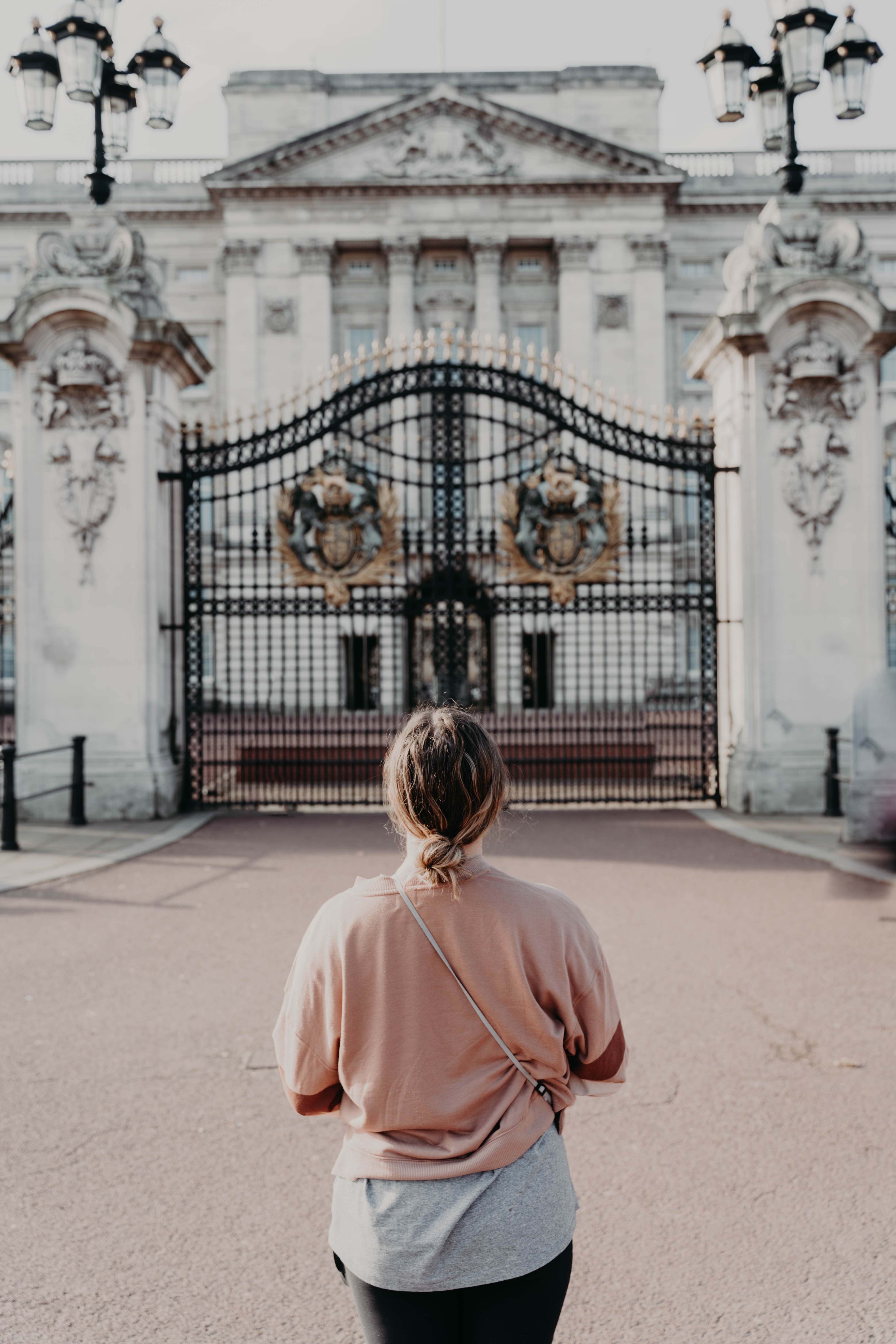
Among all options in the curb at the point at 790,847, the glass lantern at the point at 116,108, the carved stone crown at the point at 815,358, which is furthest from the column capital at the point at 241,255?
the curb at the point at 790,847

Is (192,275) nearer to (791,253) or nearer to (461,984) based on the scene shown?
(791,253)

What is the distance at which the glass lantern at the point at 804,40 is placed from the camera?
405 inches

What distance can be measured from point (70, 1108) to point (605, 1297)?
2141mm

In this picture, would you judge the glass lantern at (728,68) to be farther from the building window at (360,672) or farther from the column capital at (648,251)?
the column capital at (648,251)

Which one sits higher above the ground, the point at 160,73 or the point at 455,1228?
the point at 160,73

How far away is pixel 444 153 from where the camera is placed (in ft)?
125

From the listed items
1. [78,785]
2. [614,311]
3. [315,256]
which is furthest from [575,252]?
[78,785]

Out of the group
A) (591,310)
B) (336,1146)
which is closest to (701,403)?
(591,310)

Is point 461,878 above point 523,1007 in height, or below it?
above

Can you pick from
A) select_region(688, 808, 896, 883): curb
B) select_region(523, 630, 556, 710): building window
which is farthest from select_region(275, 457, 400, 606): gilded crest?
select_region(523, 630, 556, 710): building window

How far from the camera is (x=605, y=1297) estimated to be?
290 centimetres

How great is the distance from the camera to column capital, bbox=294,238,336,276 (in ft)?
124

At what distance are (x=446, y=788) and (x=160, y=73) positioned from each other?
11678 mm

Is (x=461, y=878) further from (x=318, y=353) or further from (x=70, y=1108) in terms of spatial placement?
(x=318, y=353)
